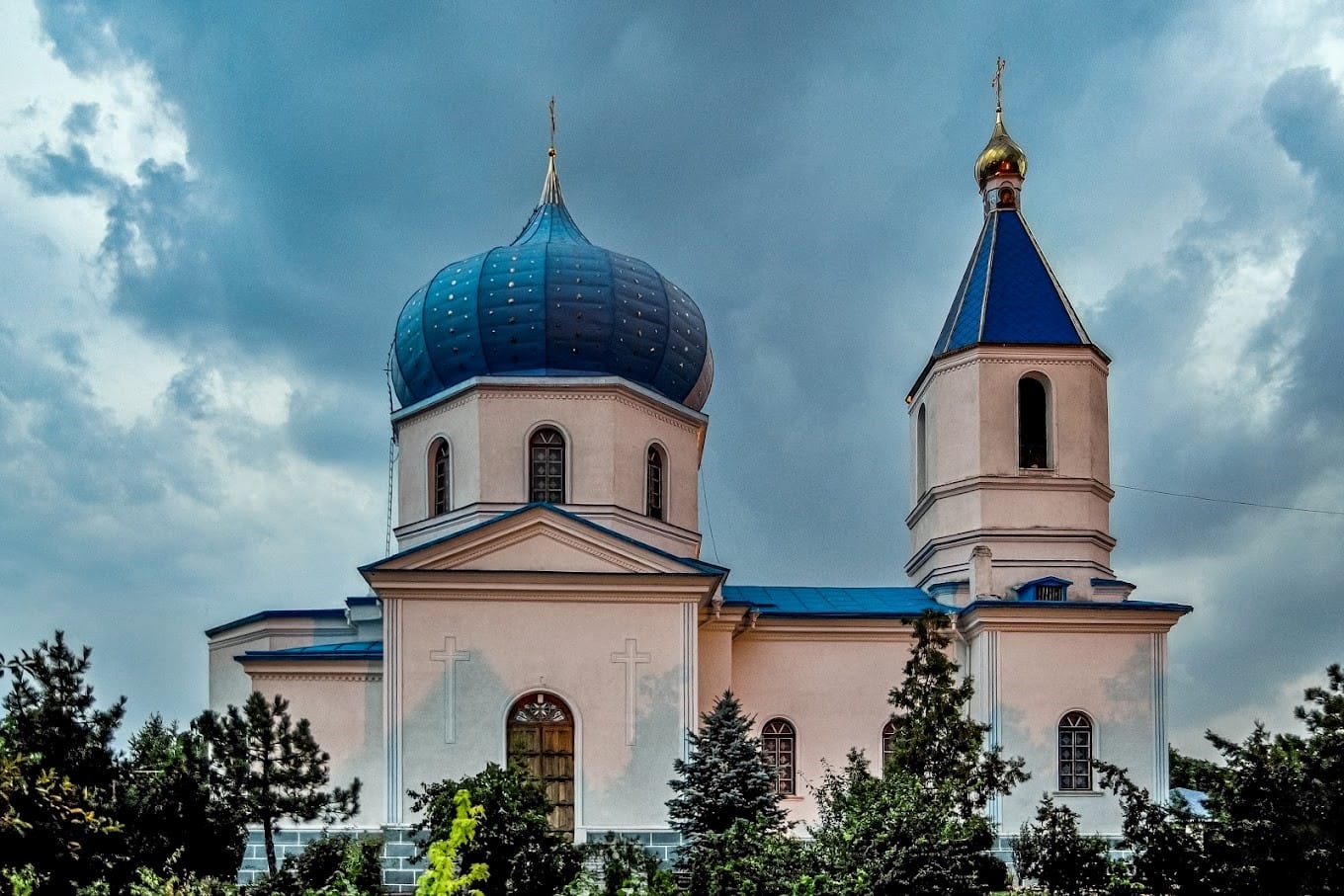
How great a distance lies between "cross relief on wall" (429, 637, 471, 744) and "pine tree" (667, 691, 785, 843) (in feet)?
10.8

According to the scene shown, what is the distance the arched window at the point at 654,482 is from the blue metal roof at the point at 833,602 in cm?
184

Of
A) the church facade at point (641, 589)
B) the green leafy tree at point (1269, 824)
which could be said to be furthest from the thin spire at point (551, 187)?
the green leafy tree at point (1269, 824)

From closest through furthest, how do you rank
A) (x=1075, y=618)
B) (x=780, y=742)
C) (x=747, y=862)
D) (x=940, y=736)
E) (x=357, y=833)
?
(x=747, y=862) → (x=940, y=736) → (x=357, y=833) → (x=1075, y=618) → (x=780, y=742)

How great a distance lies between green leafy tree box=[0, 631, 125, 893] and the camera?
14.9 metres

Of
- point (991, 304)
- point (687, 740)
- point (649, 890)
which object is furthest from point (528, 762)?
point (991, 304)

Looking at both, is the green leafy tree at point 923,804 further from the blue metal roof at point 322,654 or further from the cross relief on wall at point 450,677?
the blue metal roof at point 322,654

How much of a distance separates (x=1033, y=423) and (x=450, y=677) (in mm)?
10542

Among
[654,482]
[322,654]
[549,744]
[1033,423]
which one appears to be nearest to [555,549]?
[549,744]

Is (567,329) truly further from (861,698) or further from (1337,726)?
(1337,726)

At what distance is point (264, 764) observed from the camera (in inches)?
697

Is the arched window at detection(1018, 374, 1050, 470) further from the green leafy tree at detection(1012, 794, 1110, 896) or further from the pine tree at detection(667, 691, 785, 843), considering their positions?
the green leafy tree at detection(1012, 794, 1110, 896)

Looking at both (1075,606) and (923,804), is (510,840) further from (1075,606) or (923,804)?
(1075,606)

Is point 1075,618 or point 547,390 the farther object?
point 547,390

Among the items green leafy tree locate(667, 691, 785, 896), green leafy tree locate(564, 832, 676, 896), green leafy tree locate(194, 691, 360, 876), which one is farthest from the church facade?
green leafy tree locate(564, 832, 676, 896)
